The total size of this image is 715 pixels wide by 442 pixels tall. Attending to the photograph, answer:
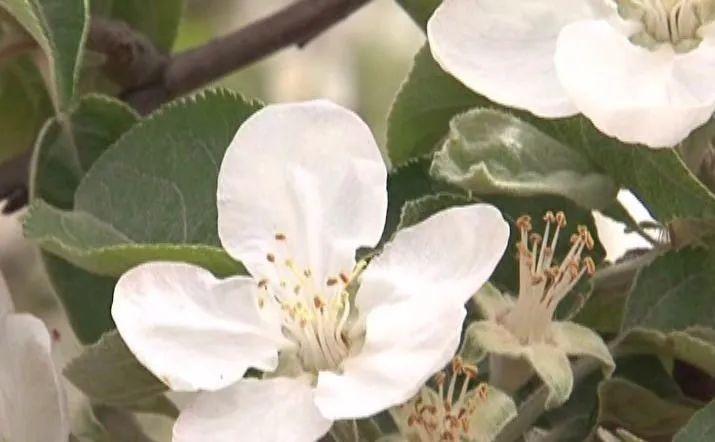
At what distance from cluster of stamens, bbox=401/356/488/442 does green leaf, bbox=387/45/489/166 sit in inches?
6.1

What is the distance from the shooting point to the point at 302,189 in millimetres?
486

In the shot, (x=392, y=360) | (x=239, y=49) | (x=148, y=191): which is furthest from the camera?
(x=239, y=49)

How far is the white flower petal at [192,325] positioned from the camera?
448mm

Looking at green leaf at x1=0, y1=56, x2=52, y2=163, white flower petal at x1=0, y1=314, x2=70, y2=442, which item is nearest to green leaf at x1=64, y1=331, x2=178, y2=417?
white flower petal at x1=0, y1=314, x2=70, y2=442

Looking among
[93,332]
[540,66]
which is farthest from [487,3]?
[93,332]

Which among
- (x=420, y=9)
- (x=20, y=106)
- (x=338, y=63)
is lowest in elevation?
(x=338, y=63)

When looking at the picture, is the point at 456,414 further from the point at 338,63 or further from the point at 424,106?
the point at 338,63

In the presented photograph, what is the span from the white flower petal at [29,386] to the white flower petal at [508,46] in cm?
18

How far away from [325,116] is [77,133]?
199mm

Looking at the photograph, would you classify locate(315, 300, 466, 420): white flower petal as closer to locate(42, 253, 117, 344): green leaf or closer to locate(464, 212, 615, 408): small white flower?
locate(464, 212, 615, 408): small white flower

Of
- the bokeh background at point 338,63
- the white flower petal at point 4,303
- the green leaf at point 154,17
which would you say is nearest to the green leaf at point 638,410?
the white flower petal at point 4,303

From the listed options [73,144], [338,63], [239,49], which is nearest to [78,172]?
[73,144]

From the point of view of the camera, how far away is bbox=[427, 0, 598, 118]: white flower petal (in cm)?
47

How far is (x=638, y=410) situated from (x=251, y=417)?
0.16 meters
